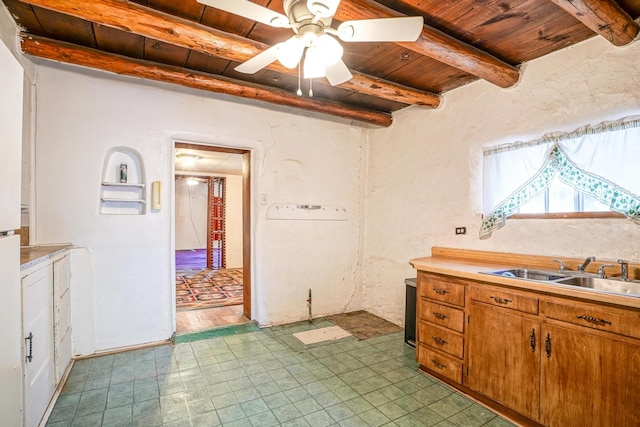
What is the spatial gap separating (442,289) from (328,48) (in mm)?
1889

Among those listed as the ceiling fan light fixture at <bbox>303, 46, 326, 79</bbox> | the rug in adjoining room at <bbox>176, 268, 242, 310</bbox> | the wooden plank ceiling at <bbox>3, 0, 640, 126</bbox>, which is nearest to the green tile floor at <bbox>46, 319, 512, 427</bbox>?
the rug in adjoining room at <bbox>176, 268, 242, 310</bbox>

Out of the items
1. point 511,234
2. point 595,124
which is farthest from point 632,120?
point 511,234

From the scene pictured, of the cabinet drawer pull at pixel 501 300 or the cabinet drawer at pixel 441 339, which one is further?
the cabinet drawer at pixel 441 339

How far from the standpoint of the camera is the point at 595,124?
7.38 feet

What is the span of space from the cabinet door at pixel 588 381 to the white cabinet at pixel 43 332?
2.79 meters

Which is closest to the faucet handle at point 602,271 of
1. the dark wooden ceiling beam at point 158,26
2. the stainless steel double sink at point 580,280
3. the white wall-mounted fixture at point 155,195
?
the stainless steel double sink at point 580,280

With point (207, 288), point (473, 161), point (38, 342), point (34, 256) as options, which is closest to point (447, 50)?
point (473, 161)

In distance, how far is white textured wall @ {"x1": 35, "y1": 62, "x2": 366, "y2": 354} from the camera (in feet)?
9.07

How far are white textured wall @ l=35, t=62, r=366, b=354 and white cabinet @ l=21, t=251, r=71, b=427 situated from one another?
0.37m

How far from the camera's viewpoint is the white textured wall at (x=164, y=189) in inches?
109

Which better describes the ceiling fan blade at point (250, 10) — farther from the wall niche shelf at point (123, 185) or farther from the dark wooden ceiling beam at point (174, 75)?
the wall niche shelf at point (123, 185)

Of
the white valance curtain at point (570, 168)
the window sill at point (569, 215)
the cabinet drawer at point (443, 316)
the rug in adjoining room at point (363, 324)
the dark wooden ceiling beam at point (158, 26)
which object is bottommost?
the rug in adjoining room at point (363, 324)

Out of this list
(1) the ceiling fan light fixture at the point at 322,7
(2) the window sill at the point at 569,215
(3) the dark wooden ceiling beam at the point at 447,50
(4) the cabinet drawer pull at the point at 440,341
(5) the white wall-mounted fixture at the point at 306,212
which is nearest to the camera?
(1) the ceiling fan light fixture at the point at 322,7

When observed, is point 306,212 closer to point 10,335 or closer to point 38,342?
point 38,342
